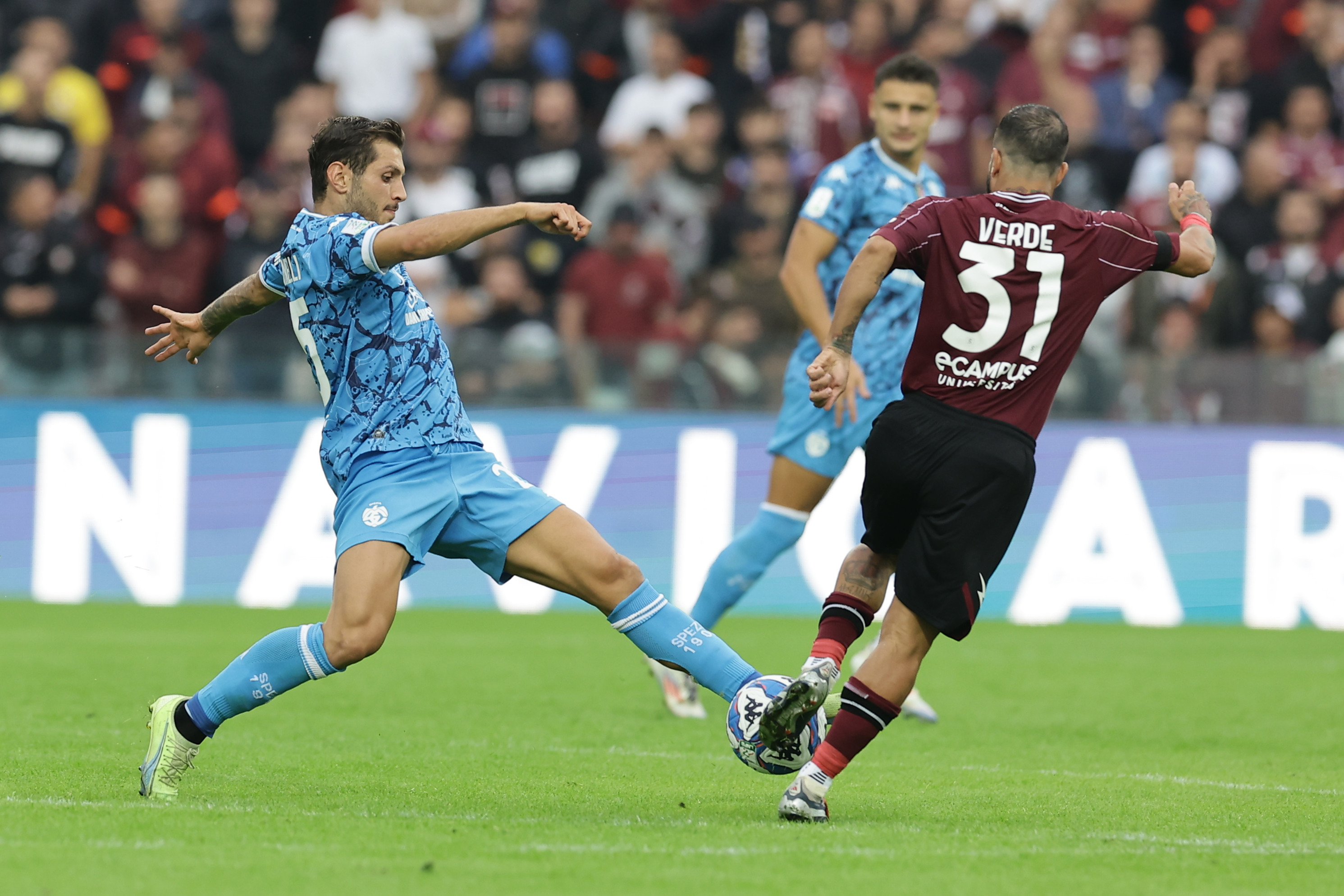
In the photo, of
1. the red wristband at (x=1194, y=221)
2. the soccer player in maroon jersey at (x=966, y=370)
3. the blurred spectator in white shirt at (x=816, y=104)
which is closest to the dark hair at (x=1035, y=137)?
the soccer player in maroon jersey at (x=966, y=370)

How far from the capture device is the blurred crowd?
1276cm

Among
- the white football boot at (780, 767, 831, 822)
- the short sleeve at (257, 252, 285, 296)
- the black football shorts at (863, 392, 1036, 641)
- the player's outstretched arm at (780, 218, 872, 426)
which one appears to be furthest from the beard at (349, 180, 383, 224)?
the player's outstretched arm at (780, 218, 872, 426)

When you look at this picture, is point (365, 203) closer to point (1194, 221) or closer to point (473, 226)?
point (473, 226)

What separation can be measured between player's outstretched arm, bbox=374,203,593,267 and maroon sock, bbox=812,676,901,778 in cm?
169

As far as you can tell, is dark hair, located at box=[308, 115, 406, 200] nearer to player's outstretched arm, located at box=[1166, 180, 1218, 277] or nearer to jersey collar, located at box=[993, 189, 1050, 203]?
jersey collar, located at box=[993, 189, 1050, 203]

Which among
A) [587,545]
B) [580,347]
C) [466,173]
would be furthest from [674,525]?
[587,545]

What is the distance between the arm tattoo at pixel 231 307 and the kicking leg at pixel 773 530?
9.26 feet

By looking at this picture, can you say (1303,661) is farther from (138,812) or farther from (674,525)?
(138,812)

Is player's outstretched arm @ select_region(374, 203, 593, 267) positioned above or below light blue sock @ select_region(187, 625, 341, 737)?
above

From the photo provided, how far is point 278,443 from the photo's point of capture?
12.4 metres

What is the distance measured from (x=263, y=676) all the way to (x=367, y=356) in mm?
1093

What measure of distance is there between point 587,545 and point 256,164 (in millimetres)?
10701

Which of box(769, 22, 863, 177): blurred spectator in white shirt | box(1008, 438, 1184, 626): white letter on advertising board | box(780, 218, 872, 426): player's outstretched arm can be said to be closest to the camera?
box(780, 218, 872, 426): player's outstretched arm

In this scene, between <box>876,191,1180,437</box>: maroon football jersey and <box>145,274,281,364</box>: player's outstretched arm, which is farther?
<box>145,274,281,364</box>: player's outstretched arm
